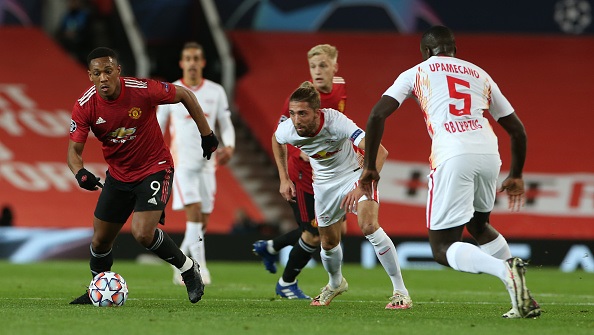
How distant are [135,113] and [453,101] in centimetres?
262

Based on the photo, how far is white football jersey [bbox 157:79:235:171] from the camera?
11773mm

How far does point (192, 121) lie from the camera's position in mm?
11891

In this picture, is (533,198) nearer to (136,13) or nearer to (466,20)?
(466,20)

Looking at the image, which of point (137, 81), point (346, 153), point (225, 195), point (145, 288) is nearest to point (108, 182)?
point (137, 81)

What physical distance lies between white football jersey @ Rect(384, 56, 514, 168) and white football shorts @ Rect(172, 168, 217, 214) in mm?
4865

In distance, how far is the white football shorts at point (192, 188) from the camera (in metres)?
11.7

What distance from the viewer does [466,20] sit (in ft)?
69.0

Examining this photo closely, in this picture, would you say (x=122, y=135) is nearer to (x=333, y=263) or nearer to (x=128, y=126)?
(x=128, y=126)

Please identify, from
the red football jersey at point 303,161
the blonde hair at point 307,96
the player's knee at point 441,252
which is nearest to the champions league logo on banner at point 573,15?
the red football jersey at point 303,161

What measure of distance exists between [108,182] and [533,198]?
45.0 feet

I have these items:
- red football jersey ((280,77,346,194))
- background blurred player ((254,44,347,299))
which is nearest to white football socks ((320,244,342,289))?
background blurred player ((254,44,347,299))

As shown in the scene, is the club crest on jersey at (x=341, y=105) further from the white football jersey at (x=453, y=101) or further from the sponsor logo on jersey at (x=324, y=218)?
the white football jersey at (x=453, y=101)

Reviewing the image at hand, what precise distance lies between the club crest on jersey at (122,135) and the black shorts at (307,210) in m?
1.73

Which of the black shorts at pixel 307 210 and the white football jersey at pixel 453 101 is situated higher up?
the white football jersey at pixel 453 101
